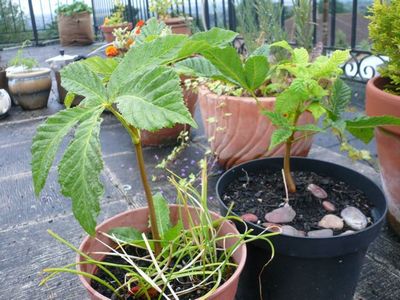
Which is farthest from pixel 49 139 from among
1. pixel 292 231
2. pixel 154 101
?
pixel 292 231

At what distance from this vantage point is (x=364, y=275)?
1.39 meters

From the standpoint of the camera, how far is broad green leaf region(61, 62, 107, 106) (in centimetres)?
77

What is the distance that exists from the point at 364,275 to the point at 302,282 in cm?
40

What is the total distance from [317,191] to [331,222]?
15cm

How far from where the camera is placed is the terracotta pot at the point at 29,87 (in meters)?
3.71

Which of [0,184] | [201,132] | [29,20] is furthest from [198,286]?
[29,20]

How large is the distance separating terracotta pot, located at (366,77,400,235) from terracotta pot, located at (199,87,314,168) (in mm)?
370

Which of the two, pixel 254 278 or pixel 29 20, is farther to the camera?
pixel 29 20

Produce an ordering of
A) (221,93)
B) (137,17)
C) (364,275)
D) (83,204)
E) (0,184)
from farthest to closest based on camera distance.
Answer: (137,17) → (0,184) → (221,93) → (364,275) → (83,204)

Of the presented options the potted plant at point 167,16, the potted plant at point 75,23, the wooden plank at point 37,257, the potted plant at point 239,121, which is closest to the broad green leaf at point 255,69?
the potted plant at point 239,121

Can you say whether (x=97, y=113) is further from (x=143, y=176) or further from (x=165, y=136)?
(x=165, y=136)

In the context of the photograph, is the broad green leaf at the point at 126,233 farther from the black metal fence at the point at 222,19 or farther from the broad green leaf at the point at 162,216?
the black metal fence at the point at 222,19

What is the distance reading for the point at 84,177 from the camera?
69 cm

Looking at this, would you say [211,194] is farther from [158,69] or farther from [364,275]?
[158,69]
